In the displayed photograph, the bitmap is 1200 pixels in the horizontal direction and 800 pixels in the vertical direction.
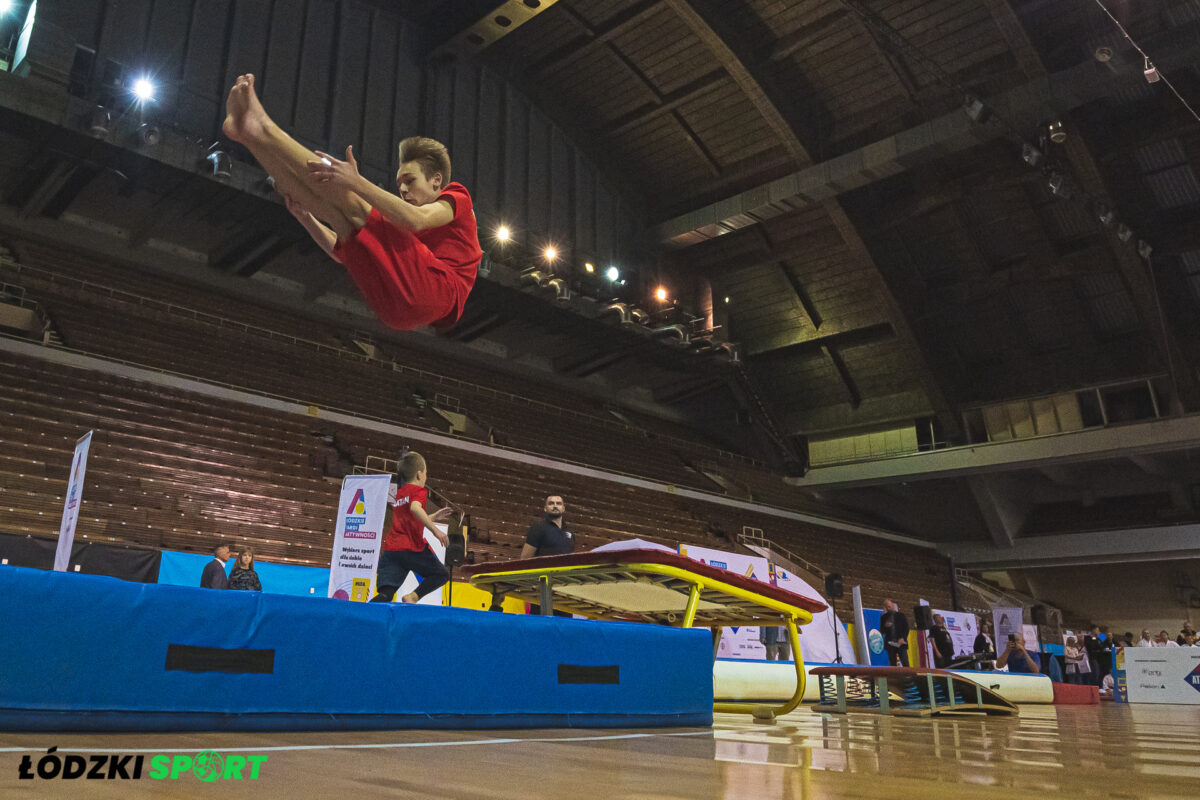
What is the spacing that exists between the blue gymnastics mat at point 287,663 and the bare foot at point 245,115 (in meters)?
1.18

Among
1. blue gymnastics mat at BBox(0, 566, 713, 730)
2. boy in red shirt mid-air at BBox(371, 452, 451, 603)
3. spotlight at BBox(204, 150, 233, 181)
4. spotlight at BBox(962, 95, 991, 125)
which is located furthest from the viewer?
spotlight at BBox(962, 95, 991, 125)

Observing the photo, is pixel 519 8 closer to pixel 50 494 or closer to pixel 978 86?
pixel 978 86

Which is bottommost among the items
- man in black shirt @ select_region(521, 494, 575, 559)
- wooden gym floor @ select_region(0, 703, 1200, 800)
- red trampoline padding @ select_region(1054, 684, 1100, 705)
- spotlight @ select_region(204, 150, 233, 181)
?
red trampoline padding @ select_region(1054, 684, 1100, 705)

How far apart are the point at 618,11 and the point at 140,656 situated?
1434 cm

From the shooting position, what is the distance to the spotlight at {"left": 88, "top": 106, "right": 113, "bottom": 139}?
10.5 metres

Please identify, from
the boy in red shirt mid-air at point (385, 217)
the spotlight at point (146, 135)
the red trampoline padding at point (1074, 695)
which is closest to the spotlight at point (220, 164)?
the spotlight at point (146, 135)

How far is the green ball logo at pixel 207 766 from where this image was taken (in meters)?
1.31

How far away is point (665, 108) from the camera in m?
16.1

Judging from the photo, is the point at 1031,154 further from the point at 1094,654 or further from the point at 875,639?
the point at 875,639

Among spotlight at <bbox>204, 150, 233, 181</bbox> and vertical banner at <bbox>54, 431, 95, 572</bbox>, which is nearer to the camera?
vertical banner at <bbox>54, 431, 95, 572</bbox>

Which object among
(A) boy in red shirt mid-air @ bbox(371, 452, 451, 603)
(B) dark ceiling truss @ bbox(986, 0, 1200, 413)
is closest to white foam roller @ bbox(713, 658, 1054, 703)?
(A) boy in red shirt mid-air @ bbox(371, 452, 451, 603)

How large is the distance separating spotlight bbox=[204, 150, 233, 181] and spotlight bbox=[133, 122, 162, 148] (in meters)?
0.65

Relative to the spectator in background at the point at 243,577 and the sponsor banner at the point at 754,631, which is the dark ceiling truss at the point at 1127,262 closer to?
the sponsor banner at the point at 754,631

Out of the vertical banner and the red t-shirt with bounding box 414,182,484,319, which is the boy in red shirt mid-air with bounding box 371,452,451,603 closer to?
the red t-shirt with bounding box 414,182,484,319
